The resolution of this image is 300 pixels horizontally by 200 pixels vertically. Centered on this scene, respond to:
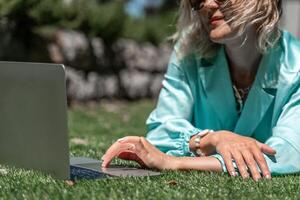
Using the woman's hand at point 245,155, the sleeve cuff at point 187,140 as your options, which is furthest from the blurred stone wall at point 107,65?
the woman's hand at point 245,155

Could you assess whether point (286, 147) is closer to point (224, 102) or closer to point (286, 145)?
point (286, 145)

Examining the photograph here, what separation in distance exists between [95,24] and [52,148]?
5192mm

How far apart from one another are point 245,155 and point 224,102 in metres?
0.47

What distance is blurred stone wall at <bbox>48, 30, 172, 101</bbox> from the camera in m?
6.49

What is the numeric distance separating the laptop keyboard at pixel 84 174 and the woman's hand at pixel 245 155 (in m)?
0.38

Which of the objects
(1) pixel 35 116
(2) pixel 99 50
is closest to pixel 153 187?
(1) pixel 35 116

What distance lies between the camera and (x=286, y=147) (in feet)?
7.33

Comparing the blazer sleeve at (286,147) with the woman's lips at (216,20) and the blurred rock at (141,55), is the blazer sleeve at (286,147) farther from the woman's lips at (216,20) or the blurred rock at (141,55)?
the blurred rock at (141,55)

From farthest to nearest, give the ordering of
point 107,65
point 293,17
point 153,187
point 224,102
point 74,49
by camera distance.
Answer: point 293,17
point 107,65
point 74,49
point 224,102
point 153,187

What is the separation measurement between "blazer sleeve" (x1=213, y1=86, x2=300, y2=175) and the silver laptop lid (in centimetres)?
57

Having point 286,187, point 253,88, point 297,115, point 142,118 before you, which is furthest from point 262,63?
point 142,118

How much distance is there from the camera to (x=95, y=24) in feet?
22.9

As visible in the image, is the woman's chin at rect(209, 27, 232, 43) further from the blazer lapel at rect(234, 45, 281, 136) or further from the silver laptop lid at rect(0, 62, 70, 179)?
the silver laptop lid at rect(0, 62, 70, 179)

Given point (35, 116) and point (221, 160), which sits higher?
point (35, 116)
